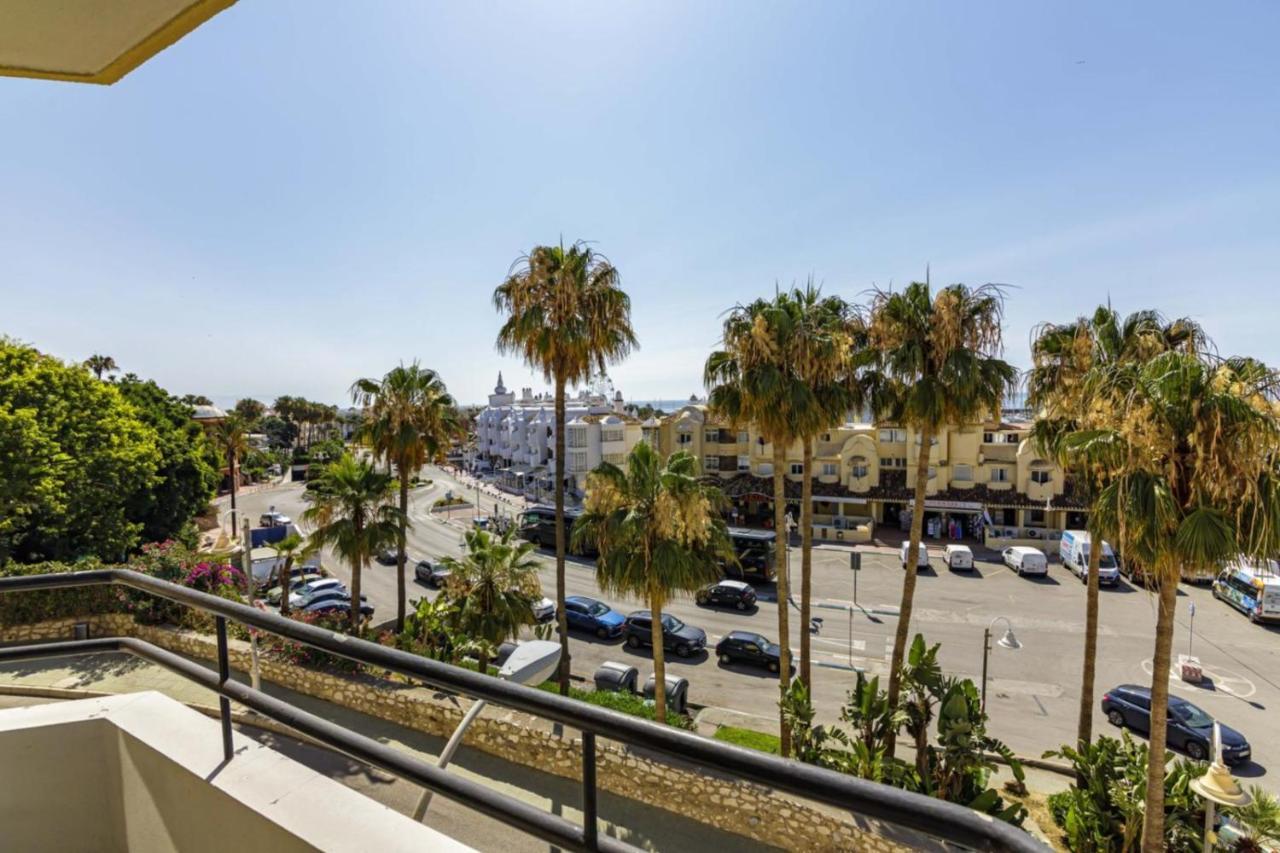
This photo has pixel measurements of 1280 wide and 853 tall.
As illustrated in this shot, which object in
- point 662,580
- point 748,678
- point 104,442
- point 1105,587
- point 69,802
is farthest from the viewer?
point 1105,587

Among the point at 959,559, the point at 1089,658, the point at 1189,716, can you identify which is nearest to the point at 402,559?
the point at 1089,658

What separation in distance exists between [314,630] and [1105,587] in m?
37.1

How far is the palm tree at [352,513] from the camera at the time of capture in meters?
16.5

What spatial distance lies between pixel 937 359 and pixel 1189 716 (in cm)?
1204

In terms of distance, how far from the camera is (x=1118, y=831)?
1020cm

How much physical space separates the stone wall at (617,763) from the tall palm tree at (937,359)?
4.65 metres

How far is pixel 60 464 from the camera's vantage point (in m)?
20.1

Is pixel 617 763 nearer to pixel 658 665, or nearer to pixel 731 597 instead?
pixel 658 665

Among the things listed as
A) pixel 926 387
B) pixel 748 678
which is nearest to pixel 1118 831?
pixel 926 387

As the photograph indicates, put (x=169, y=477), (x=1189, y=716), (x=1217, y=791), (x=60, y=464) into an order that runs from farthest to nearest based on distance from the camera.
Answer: (x=169, y=477), (x=60, y=464), (x=1189, y=716), (x=1217, y=791)

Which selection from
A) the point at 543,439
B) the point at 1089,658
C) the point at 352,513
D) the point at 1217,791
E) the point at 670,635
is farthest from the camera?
the point at 543,439

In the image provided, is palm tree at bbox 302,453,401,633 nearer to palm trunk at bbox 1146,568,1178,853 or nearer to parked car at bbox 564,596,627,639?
parked car at bbox 564,596,627,639

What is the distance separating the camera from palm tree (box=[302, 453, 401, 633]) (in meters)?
16.5

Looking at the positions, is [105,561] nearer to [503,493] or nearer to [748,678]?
[748,678]
